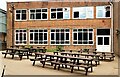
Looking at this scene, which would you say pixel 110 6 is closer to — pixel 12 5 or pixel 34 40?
pixel 34 40

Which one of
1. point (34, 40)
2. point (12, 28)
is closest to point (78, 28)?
point (34, 40)

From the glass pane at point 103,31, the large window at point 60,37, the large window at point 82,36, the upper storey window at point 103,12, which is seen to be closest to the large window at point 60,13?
the large window at point 60,37

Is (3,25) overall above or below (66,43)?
above

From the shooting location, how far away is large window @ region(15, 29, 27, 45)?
34.2 m

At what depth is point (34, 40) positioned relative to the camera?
33.9 metres

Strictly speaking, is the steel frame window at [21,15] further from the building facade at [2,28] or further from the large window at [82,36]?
the large window at [82,36]

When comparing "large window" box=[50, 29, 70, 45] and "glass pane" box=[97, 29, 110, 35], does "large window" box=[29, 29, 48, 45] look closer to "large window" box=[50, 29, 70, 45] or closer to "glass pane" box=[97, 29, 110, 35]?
"large window" box=[50, 29, 70, 45]

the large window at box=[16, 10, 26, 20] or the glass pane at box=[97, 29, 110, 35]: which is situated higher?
the large window at box=[16, 10, 26, 20]

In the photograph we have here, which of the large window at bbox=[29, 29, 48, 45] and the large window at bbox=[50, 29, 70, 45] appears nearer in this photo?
the large window at bbox=[50, 29, 70, 45]

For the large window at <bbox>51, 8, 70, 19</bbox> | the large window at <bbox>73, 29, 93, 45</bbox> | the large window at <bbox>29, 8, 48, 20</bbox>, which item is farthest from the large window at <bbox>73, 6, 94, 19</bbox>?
the large window at <bbox>29, 8, 48, 20</bbox>

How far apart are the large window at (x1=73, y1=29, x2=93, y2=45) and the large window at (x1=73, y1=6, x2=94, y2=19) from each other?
1761 millimetres

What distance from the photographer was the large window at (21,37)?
112 ft

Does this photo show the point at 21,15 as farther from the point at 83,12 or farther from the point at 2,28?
the point at 83,12

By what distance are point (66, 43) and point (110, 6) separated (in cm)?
714
